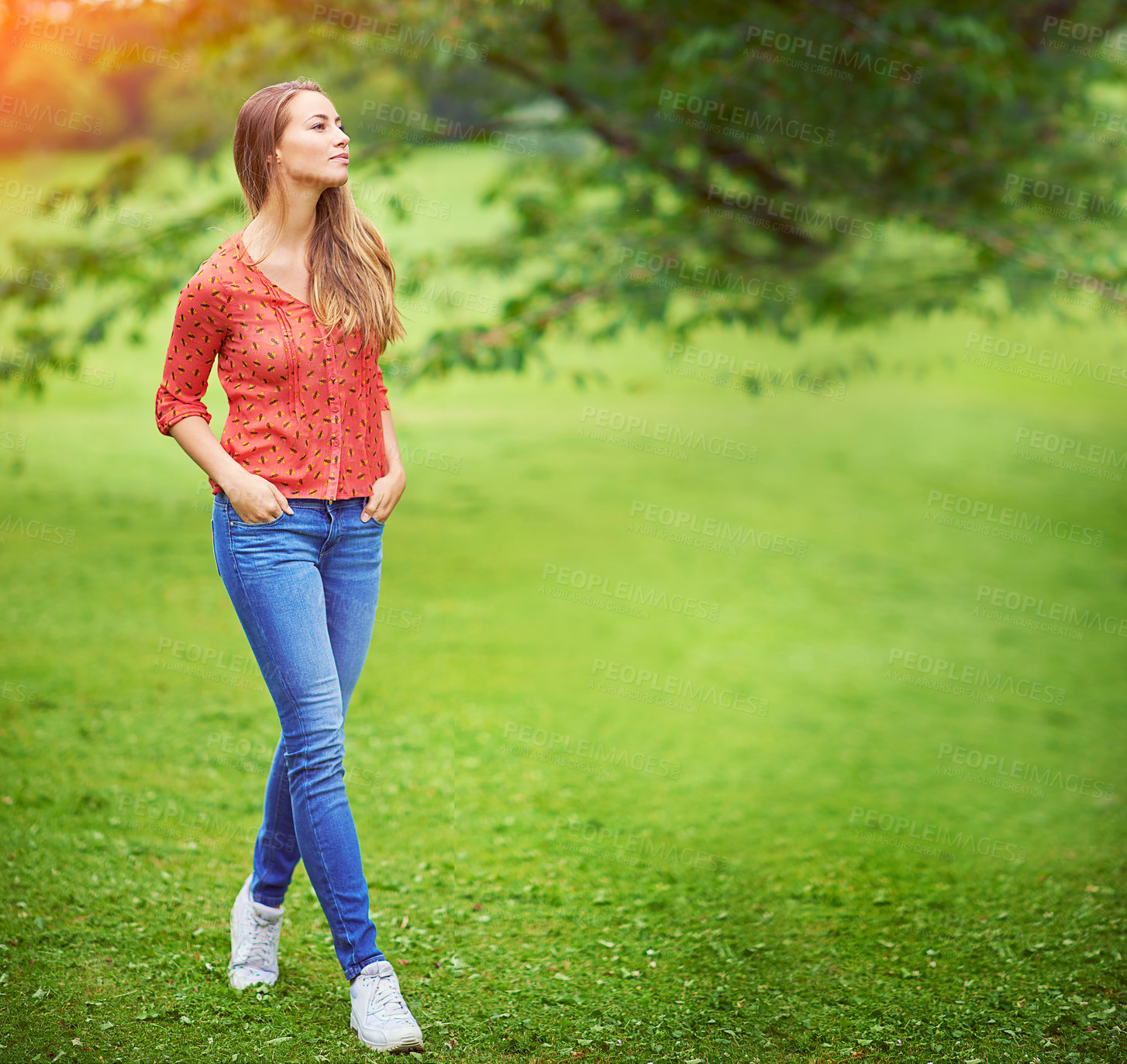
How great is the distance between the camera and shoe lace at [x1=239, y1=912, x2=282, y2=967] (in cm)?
300

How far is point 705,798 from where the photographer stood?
5.17 meters

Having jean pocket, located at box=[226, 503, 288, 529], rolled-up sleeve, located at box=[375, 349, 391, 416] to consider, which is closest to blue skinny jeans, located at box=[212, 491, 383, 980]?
jean pocket, located at box=[226, 503, 288, 529]

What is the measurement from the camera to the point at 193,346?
2557 millimetres

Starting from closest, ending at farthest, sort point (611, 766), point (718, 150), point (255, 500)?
1. point (255, 500)
2. point (611, 766)
3. point (718, 150)

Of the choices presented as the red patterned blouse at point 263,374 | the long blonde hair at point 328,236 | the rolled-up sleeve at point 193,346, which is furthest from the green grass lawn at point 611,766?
the long blonde hair at point 328,236

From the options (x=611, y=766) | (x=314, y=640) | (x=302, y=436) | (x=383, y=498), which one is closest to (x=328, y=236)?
(x=302, y=436)

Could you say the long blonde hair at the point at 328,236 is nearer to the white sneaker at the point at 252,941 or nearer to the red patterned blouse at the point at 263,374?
the red patterned blouse at the point at 263,374

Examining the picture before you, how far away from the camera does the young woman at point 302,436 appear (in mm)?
2564

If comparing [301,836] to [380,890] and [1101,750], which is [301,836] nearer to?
[380,890]

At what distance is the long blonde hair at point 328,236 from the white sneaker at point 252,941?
143cm

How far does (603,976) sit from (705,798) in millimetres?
1971

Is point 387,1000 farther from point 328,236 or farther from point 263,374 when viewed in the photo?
point 328,236

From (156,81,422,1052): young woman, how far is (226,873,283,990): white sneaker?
13.9 inches

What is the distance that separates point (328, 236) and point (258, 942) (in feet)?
5.74
